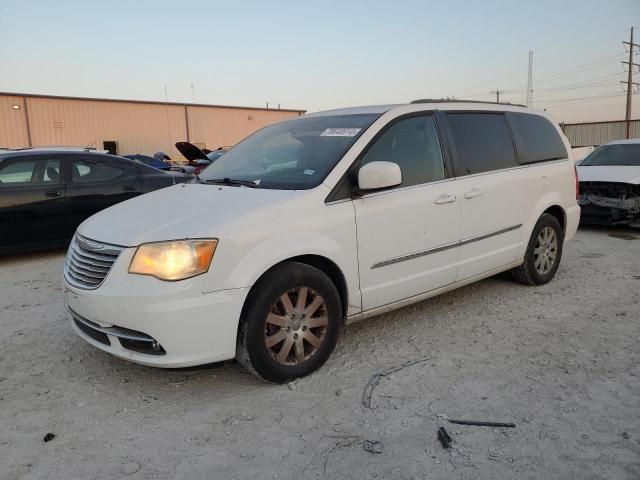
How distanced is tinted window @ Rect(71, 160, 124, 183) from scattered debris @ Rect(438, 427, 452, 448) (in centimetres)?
617

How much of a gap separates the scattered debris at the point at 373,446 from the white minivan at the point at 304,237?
0.79 meters

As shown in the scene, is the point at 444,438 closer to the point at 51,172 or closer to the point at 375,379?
the point at 375,379

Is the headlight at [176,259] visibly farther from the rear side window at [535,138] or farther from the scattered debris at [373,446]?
the rear side window at [535,138]

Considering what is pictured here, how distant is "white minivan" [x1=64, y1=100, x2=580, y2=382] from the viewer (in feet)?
9.80

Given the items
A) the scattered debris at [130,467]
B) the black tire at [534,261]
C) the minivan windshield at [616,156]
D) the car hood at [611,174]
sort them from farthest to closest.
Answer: the minivan windshield at [616,156], the car hood at [611,174], the black tire at [534,261], the scattered debris at [130,467]

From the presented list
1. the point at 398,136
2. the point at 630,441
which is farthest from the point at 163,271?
the point at 630,441

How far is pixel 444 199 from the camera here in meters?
4.10

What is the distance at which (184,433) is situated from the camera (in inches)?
112

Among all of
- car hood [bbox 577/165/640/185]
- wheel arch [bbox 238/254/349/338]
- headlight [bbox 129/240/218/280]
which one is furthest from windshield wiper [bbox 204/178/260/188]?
car hood [bbox 577/165/640/185]

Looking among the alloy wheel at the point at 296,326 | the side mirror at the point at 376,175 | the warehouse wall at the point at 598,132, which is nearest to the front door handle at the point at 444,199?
the side mirror at the point at 376,175

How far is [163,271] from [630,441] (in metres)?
2.56

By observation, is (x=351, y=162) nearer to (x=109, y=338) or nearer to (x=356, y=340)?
(x=356, y=340)

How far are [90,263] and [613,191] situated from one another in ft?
26.2

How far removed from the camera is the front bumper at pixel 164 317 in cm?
292
